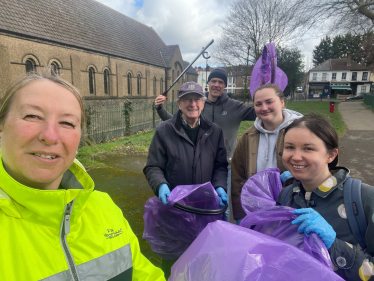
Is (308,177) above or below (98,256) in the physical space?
above

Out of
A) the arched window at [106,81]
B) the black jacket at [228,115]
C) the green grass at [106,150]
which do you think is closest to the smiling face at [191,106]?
the black jacket at [228,115]

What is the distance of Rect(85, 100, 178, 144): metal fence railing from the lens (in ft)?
34.1

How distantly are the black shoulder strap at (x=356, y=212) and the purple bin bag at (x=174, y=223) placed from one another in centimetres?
98

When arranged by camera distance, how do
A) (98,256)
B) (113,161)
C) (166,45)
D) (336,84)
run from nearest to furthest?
(98,256), (113,161), (166,45), (336,84)

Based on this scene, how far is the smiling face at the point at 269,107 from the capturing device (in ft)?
7.16

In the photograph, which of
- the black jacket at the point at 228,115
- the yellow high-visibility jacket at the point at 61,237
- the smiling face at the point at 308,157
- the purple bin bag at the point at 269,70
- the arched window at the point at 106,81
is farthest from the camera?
the arched window at the point at 106,81

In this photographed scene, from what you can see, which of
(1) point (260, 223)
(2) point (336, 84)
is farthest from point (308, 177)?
(2) point (336, 84)

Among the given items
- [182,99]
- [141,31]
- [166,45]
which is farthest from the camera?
[166,45]

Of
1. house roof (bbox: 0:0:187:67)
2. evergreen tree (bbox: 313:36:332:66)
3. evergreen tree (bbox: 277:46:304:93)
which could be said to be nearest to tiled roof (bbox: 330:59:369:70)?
evergreen tree (bbox: 313:36:332:66)

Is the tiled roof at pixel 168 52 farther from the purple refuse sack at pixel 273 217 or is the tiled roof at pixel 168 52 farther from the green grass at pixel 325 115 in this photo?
the purple refuse sack at pixel 273 217

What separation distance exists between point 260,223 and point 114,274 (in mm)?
824

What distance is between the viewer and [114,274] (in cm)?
115

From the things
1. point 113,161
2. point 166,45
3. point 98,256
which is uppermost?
point 166,45

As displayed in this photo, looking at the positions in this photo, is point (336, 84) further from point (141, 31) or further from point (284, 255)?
point (284, 255)
